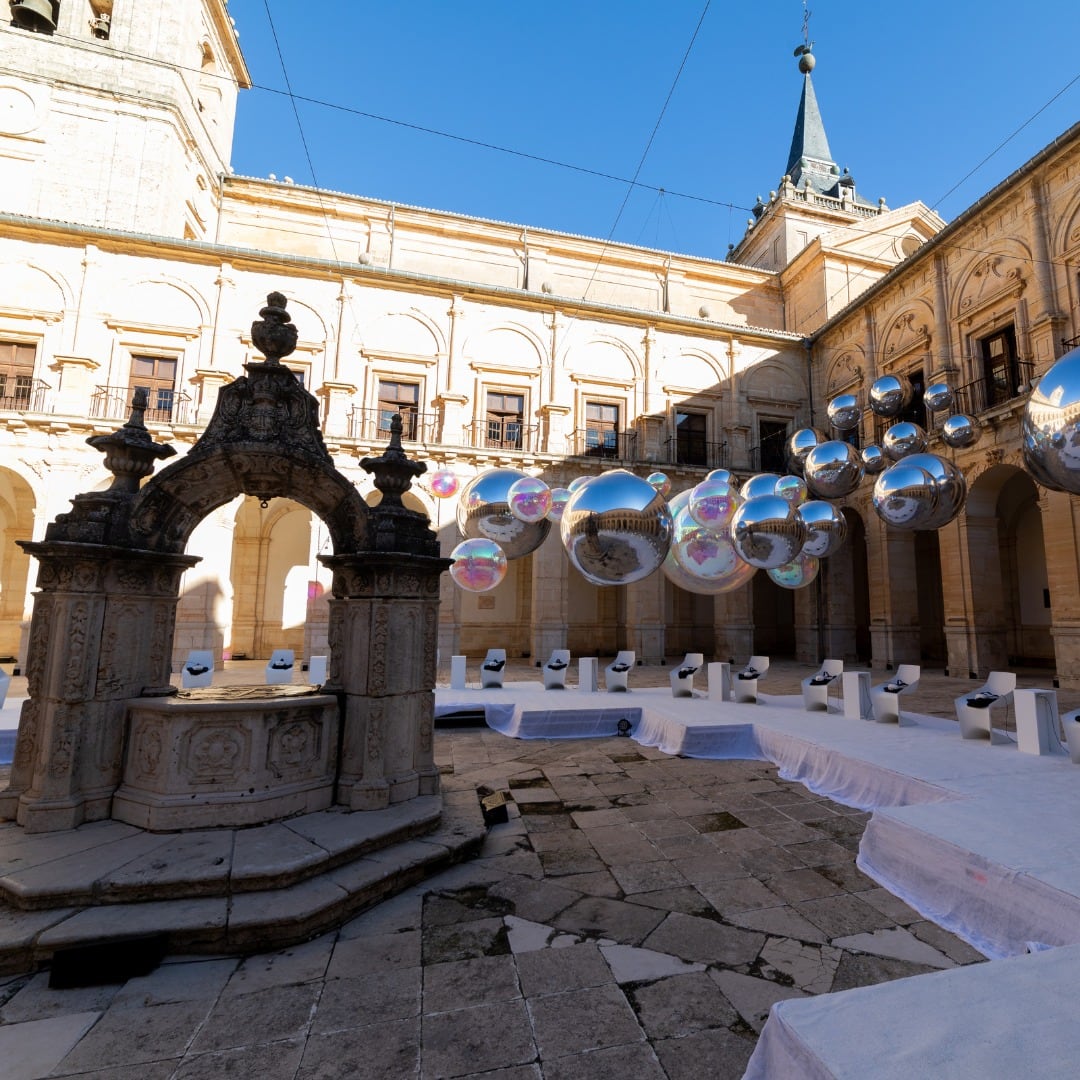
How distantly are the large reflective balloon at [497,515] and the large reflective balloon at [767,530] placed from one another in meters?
2.88

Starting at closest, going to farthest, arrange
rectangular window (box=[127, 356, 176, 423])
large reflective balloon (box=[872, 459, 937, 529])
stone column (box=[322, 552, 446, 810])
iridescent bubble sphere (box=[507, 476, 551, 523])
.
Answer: stone column (box=[322, 552, 446, 810]) → large reflective balloon (box=[872, 459, 937, 529]) → iridescent bubble sphere (box=[507, 476, 551, 523]) → rectangular window (box=[127, 356, 176, 423])

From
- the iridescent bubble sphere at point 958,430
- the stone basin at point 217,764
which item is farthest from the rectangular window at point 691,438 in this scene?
the stone basin at point 217,764

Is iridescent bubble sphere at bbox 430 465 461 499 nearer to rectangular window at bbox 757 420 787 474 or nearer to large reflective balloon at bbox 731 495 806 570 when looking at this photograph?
large reflective balloon at bbox 731 495 806 570

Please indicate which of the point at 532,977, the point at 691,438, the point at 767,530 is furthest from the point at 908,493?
the point at 691,438

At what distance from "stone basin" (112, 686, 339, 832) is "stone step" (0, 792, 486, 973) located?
0.46m

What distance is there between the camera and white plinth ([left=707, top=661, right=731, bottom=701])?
1036cm

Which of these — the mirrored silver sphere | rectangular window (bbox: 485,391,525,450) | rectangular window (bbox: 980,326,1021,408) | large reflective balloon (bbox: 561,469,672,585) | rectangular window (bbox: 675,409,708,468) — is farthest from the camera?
rectangular window (bbox: 675,409,708,468)

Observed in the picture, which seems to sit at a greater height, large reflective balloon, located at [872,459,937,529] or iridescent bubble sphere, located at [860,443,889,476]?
iridescent bubble sphere, located at [860,443,889,476]

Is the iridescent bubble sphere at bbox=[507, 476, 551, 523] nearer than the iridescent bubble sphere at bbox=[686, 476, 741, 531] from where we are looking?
No

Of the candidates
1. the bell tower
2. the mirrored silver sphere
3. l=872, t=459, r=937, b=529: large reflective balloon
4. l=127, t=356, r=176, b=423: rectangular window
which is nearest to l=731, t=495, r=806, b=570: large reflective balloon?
l=872, t=459, r=937, b=529: large reflective balloon

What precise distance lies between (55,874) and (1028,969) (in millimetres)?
4936

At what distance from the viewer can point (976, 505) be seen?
16.0 metres

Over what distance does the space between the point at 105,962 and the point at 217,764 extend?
5.13ft

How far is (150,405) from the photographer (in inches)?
715
